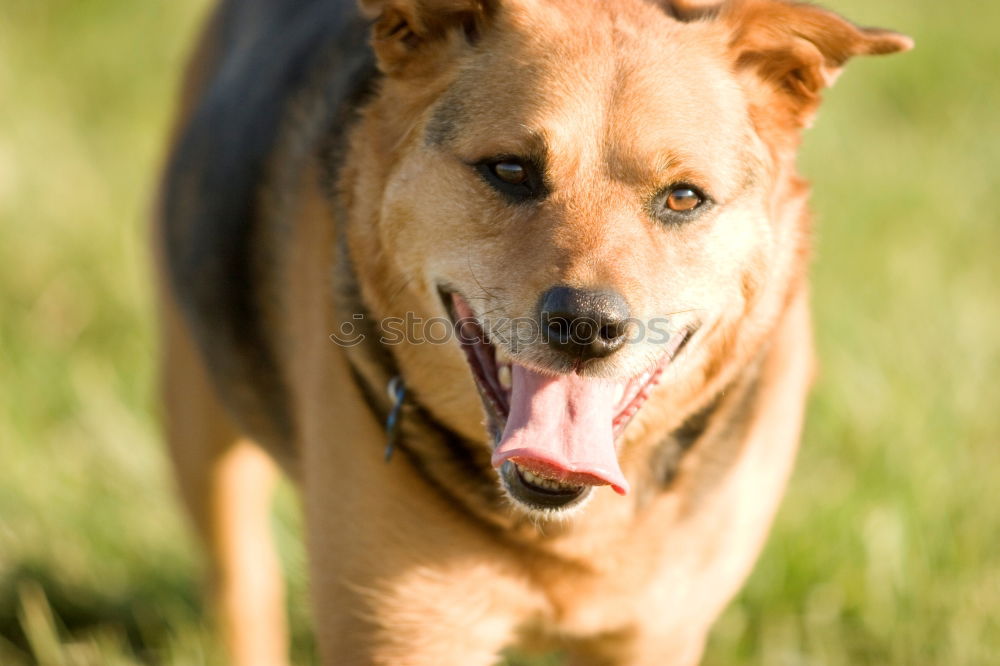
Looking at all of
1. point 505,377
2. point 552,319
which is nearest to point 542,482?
point 505,377

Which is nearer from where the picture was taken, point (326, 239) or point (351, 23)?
point (326, 239)

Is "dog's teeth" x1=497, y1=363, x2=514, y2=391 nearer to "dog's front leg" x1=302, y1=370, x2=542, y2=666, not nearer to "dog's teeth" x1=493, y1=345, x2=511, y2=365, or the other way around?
"dog's teeth" x1=493, y1=345, x2=511, y2=365

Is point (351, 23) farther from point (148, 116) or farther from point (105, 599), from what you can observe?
point (148, 116)

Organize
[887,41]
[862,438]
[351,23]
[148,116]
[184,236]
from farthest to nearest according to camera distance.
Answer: [148,116] → [862,438] → [184,236] → [351,23] → [887,41]

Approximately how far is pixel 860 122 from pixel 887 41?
5050 millimetres

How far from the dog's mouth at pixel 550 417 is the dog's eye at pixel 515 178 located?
0.27 metres

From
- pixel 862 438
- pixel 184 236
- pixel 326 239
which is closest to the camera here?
pixel 326 239

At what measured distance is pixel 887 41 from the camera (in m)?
2.98

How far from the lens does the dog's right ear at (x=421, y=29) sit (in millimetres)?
3062

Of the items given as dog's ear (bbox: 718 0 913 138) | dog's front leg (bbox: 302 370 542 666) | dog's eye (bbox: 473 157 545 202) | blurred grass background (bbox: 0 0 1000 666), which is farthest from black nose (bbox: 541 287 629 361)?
blurred grass background (bbox: 0 0 1000 666)

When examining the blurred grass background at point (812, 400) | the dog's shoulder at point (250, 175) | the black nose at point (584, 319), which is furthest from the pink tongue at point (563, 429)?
the blurred grass background at point (812, 400)

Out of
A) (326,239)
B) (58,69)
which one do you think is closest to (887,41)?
(326,239)

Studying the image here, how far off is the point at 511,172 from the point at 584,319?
0.43 metres

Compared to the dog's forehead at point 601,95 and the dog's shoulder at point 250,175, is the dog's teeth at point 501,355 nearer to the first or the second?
the dog's forehead at point 601,95
